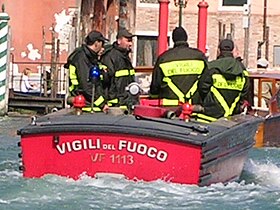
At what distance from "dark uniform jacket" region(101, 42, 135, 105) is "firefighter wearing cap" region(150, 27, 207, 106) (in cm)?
57

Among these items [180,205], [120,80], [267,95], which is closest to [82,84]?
[120,80]

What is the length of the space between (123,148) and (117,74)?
6.29 ft

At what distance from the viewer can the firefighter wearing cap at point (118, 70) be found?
12.0m

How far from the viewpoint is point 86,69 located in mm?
11508

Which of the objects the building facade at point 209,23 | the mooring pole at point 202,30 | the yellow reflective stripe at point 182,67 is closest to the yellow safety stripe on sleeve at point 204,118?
the yellow reflective stripe at point 182,67

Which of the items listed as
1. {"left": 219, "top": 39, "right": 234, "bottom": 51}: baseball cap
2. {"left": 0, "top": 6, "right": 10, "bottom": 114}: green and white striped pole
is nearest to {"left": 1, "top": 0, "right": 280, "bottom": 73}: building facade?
{"left": 0, "top": 6, "right": 10, "bottom": 114}: green and white striped pole

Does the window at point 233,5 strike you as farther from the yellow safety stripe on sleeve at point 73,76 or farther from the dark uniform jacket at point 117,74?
the yellow safety stripe on sleeve at point 73,76

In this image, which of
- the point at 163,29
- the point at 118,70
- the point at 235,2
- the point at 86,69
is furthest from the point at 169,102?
the point at 235,2

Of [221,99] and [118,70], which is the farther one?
[118,70]

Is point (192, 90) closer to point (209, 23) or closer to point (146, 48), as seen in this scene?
point (146, 48)

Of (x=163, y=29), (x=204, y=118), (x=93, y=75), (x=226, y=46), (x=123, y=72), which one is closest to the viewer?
(x=93, y=75)

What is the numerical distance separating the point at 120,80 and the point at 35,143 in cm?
187

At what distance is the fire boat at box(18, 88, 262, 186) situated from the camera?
10180 mm

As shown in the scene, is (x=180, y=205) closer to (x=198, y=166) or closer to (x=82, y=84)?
(x=198, y=166)
